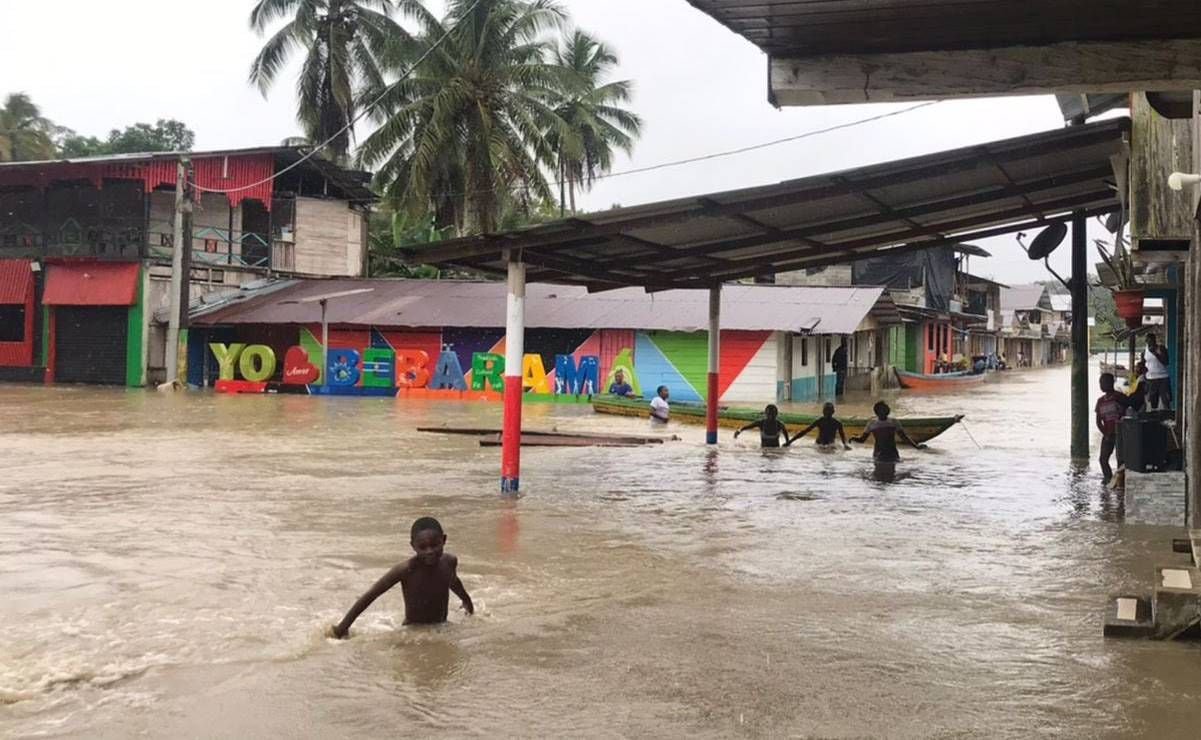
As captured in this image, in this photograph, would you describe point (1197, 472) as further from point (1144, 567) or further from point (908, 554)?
point (908, 554)

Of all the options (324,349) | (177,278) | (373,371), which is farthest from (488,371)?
(177,278)

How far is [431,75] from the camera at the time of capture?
32375mm

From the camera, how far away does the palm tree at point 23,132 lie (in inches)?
1758

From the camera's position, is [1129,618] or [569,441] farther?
[569,441]

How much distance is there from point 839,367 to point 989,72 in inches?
1204

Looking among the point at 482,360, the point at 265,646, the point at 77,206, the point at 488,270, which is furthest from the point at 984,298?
the point at 265,646

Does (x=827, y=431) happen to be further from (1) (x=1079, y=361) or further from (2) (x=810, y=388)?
(2) (x=810, y=388)

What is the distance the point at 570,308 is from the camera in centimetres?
3152

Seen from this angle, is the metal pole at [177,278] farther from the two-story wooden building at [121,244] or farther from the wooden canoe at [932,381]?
the wooden canoe at [932,381]

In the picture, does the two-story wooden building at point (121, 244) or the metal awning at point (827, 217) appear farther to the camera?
the two-story wooden building at point (121, 244)

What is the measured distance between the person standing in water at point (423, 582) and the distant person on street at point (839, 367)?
95.9ft

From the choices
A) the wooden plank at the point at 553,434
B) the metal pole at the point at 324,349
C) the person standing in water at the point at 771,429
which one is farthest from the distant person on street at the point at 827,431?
the metal pole at the point at 324,349

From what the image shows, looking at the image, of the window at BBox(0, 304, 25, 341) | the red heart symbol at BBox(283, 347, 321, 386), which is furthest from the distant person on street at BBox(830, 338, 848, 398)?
the window at BBox(0, 304, 25, 341)

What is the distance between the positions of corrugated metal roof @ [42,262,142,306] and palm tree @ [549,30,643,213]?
1425 centimetres
